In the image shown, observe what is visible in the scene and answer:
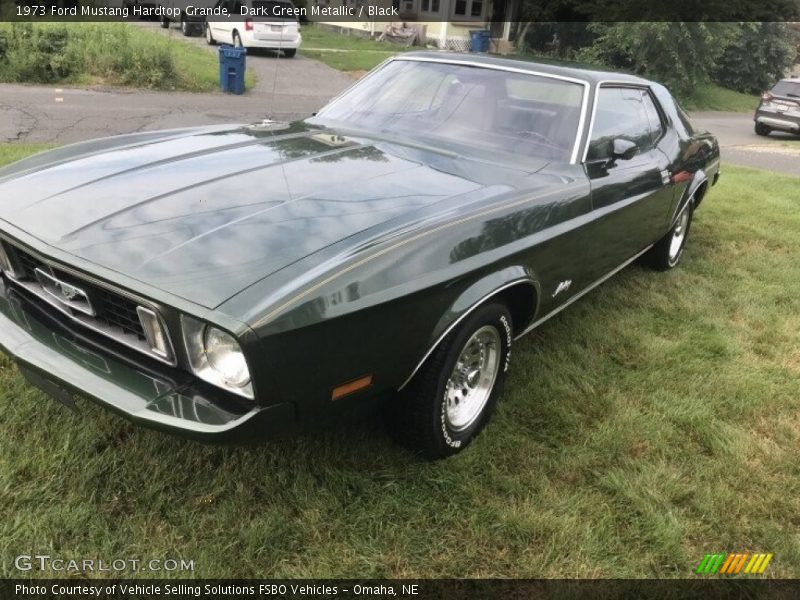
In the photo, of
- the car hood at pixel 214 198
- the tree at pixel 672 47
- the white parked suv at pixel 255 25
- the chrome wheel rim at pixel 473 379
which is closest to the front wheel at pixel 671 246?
the car hood at pixel 214 198

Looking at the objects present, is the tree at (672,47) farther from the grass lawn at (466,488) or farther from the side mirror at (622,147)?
the grass lawn at (466,488)

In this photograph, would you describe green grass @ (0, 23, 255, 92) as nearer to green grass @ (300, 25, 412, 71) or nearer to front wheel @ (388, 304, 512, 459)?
green grass @ (300, 25, 412, 71)

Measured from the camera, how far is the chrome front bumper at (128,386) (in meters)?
1.82

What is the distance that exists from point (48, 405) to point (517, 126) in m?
2.54

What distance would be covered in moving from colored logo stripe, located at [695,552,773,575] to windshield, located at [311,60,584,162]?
1865 millimetres

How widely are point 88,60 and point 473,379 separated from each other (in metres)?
12.7

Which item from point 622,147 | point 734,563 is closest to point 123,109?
point 622,147

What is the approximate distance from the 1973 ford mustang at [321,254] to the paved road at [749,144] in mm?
9614

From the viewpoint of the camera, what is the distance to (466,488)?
95.7 inches

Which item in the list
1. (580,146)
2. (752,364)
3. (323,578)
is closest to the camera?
(323,578)

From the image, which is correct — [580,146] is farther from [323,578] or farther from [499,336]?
[323,578]

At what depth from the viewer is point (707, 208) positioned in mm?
6934

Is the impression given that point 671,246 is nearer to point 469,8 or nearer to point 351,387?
point 351,387

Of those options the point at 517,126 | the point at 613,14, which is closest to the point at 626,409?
the point at 517,126
